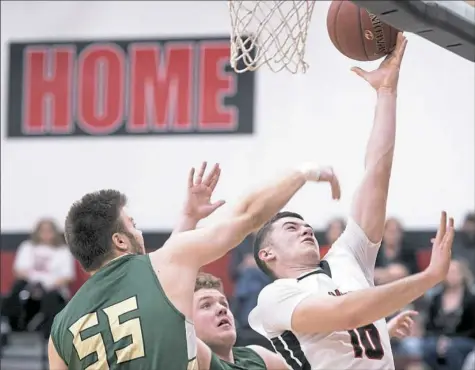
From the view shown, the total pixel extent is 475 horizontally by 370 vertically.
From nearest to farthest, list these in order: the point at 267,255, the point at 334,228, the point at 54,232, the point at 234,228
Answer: the point at 234,228, the point at 267,255, the point at 334,228, the point at 54,232

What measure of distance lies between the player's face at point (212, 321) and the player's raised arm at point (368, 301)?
2.02 feet

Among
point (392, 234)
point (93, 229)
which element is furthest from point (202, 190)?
point (392, 234)

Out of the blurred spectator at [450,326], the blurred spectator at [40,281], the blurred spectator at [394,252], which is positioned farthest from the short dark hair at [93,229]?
the blurred spectator at [40,281]

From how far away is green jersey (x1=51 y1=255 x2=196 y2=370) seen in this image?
369cm

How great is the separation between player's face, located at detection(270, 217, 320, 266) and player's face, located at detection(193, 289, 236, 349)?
1.23 feet

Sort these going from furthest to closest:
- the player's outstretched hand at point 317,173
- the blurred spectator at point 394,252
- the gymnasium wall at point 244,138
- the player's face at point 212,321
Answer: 1. the gymnasium wall at point 244,138
2. the blurred spectator at point 394,252
3. the player's face at point 212,321
4. the player's outstretched hand at point 317,173

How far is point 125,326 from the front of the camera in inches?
147

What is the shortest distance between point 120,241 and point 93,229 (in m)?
0.11

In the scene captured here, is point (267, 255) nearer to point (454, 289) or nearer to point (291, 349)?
point (291, 349)

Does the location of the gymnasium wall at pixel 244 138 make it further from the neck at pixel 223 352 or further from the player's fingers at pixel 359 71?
the player's fingers at pixel 359 71

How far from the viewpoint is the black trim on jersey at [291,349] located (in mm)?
4527

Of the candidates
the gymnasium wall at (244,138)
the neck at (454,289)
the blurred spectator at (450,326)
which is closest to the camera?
the blurred spectator at (450,326)

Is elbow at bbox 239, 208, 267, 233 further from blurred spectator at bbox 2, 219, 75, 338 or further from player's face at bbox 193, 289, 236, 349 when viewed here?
blurred spectator at bbox 2, 219, 75, 338

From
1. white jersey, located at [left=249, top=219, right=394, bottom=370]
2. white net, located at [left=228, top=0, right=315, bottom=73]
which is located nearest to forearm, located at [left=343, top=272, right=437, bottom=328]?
white jersey, located at [left=249, top=219, right=394, bottom=370]
